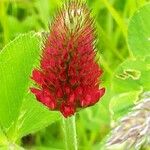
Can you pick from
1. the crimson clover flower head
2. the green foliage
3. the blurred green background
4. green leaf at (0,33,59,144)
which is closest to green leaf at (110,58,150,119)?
the green foliage

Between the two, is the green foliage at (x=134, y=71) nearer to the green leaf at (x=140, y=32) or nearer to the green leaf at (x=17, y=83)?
the green leaf at (x=140, y=32)

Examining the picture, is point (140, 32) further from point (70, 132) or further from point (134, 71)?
point (70, 132)

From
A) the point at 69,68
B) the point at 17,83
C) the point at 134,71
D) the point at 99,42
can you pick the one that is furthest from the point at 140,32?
the point at 99,42

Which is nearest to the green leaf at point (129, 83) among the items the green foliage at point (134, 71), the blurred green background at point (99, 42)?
the green foliage at point (134, 71)

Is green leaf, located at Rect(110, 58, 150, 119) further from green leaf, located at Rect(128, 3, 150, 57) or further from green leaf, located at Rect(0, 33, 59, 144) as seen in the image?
green leaf, located at Rect(0, 33, 59, 144)

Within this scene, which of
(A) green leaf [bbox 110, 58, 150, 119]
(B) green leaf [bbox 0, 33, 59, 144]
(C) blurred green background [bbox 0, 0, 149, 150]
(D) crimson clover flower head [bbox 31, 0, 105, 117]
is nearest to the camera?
(D) crimson clover flower head [bbox 31, 0, 105, 117]
